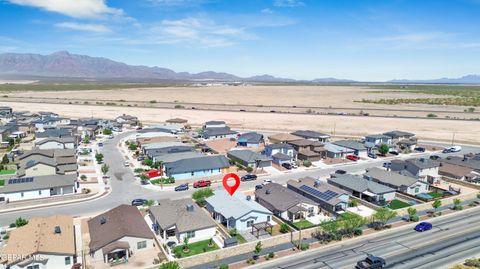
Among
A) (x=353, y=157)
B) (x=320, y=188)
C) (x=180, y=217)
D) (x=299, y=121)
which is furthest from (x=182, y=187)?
(x=299, y=121)

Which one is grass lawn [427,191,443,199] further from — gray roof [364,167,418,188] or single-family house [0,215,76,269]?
single-family house [0,215,76,269]

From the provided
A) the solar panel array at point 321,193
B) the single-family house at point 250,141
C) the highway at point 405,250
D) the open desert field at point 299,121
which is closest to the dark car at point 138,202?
the highway at point 405,250

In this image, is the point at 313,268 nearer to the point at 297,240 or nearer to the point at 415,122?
the point at 297,240

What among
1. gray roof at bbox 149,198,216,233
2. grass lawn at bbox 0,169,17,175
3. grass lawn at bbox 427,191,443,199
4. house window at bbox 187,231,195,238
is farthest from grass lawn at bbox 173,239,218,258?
grass lawn at bbox 0,169,17,175

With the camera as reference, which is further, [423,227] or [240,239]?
[423,227]

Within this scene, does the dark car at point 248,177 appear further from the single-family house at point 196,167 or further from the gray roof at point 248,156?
the gray roof at point 248,156

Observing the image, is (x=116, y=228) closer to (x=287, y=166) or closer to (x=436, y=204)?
(x=287, y=166)

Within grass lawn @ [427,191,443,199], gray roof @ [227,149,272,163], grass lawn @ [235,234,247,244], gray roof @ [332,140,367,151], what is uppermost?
gray roof @ [332,140,367,151]
